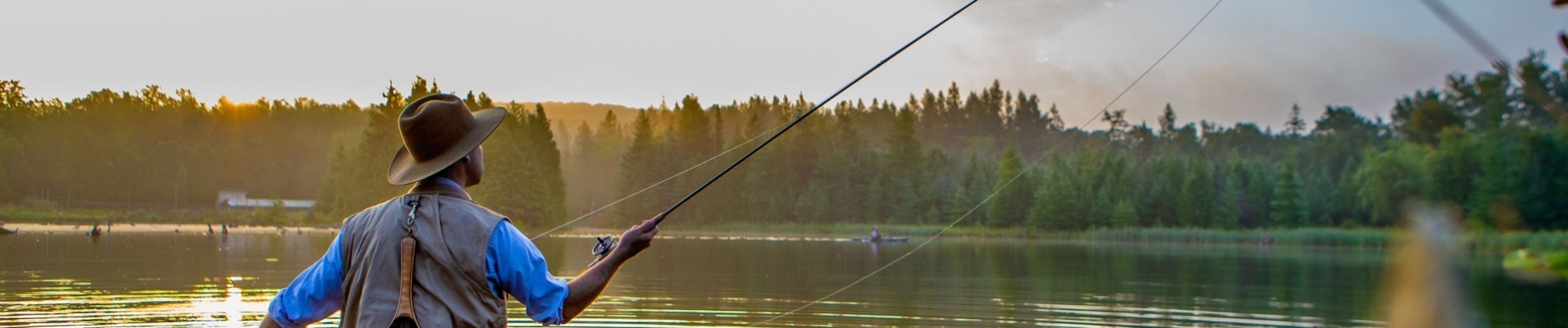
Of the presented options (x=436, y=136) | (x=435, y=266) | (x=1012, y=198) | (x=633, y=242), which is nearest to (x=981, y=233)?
(x=1012, y=198)

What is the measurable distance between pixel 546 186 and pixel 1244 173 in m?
48.5

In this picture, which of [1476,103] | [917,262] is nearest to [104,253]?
[917,262]

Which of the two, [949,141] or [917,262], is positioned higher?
[949,141]

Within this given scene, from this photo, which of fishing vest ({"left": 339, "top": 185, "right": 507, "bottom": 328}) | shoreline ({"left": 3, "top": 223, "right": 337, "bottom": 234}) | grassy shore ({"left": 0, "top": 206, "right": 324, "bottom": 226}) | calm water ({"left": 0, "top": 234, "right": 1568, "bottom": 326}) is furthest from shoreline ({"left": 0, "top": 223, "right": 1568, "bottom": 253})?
fishing vest ({"left": 339, "top": 185, "right": 507, "bottom": 328})

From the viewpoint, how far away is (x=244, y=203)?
119500mm

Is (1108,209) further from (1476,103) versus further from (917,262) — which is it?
(1476,103)

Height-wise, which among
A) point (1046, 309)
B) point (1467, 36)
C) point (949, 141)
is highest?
point (949, 141)

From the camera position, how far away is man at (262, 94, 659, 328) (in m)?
3.17

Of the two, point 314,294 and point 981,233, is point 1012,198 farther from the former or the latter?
point 314,294

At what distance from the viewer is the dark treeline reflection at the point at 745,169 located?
78.0m

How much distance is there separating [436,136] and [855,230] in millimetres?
85059

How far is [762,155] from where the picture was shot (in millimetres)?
108750

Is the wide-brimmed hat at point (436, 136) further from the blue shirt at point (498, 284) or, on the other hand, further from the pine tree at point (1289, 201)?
the pine tree at point (1289, 201)

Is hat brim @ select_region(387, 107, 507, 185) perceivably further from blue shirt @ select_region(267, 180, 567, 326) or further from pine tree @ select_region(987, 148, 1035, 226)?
pine tree @ select_region(987, 148, 1035, 226)
